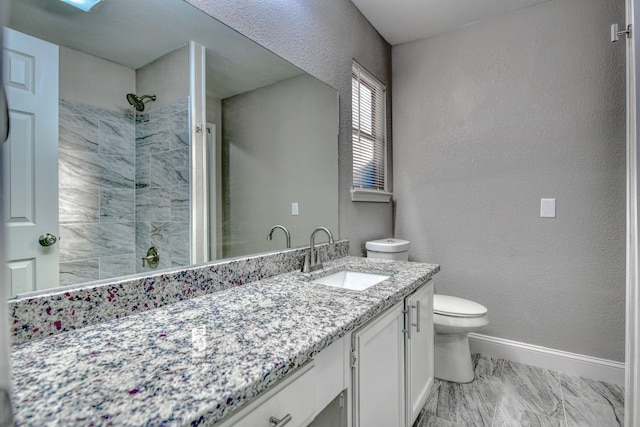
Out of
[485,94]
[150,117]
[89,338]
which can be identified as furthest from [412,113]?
[89,338]

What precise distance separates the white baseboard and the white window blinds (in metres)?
1.47

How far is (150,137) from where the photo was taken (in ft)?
3.16

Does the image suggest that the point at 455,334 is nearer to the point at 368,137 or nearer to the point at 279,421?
the point at 368,137

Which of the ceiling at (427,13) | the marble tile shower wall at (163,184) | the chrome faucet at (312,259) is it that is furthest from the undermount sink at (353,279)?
the ceiling at (427,13)

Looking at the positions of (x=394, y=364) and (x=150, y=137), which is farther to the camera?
(x=394, y=364)

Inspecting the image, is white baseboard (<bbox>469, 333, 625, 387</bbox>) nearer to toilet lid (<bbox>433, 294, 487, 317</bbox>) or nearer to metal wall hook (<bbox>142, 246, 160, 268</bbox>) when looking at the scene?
toilet lid (<bbox>433, 294, 487, 317</bbox>)

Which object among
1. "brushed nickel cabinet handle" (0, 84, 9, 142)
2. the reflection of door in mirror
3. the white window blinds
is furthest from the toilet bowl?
"brushed nickel cabinet handle" (0, 84, 9, 142)

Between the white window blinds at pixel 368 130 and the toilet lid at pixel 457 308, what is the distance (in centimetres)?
98

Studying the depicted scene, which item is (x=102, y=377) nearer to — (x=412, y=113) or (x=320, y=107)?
(x=320, y=107)

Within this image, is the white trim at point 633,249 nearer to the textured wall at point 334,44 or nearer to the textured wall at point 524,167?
the textured wall at point 524,167

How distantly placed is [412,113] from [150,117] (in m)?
2.22

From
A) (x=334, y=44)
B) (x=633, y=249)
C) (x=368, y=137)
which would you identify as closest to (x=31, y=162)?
(x=334, y=44)

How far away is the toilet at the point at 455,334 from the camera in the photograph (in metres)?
1.90

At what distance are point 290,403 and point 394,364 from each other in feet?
2.21
